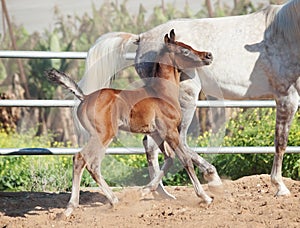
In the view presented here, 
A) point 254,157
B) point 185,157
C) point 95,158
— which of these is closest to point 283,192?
point 185,157

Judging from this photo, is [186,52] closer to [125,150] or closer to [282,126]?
[282,126]

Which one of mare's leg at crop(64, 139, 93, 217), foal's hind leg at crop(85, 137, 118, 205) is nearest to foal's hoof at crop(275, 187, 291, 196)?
foal's hind leg at crop(85, 137, 118, 205)

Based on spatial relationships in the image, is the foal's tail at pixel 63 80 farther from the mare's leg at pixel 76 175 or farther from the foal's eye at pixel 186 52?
the foal's eye at pixel 186 52

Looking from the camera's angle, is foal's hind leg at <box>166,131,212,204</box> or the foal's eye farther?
the foal's eye

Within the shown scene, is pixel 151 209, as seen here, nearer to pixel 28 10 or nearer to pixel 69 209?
pixel 69 209

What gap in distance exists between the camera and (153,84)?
608cm

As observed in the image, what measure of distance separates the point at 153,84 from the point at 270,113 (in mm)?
3025

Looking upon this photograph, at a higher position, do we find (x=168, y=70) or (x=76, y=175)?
(x=168, y=70)

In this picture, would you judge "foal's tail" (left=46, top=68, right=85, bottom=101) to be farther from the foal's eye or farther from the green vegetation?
the green vegetation

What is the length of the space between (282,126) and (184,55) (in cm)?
117

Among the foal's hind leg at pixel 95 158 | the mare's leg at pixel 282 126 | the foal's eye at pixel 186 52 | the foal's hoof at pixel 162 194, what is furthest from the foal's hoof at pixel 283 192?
the foal's hind leg at pixel 95 158

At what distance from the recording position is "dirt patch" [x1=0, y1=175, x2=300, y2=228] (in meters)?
5.18

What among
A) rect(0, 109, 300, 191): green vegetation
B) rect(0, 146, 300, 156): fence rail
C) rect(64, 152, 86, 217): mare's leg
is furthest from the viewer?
rect(0, 109, 300, 191): green vegetation

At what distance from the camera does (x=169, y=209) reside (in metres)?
5.75
